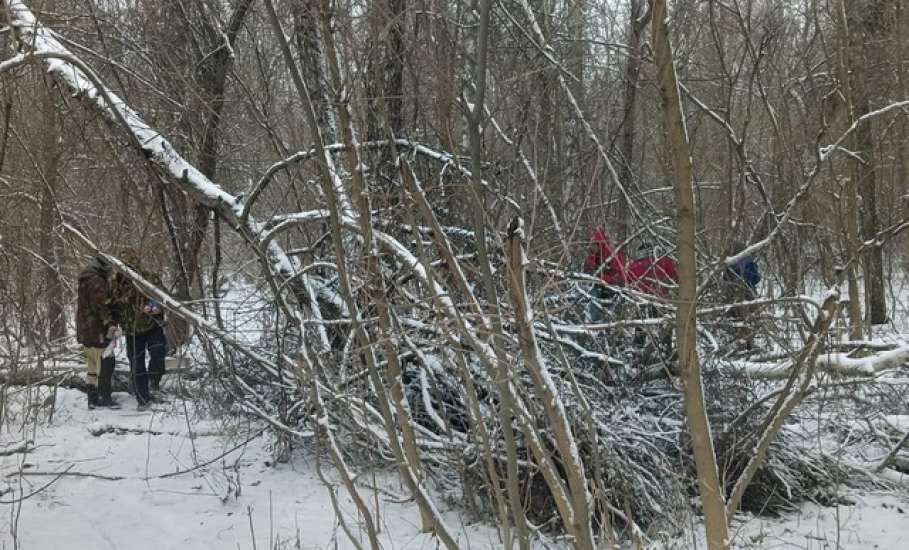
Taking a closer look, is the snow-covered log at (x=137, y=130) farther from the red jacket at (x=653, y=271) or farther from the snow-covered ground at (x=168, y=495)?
the red jacket at (x=653, y=271)

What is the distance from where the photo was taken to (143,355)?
7.31 m

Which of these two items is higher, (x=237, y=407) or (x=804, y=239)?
(x=804, y=239)

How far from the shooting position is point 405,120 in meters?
5.95

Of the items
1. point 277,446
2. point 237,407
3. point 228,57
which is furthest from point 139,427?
point 228,57

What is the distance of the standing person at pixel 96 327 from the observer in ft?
23.5

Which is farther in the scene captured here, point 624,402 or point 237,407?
point 237,407

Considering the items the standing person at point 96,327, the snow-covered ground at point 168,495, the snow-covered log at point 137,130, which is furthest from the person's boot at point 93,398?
the snow-covered log at point 137,130

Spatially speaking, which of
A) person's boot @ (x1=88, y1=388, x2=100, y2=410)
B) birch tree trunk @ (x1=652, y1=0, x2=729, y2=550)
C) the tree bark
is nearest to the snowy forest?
person's boot @ (x1=88, y1=388, x2=100, y2=410)

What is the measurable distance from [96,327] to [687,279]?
20.8 feet

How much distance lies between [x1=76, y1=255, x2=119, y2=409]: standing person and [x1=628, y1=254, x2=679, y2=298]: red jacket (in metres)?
4.38

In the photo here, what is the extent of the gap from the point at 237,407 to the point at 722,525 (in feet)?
15.6

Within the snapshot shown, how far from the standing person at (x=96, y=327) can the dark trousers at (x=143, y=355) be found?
8.1 inches

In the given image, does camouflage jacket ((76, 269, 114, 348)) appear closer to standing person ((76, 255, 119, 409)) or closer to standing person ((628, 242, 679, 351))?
standing person ((76, 255, 119, 409))

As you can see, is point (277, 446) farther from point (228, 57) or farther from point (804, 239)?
point (804, 239)
